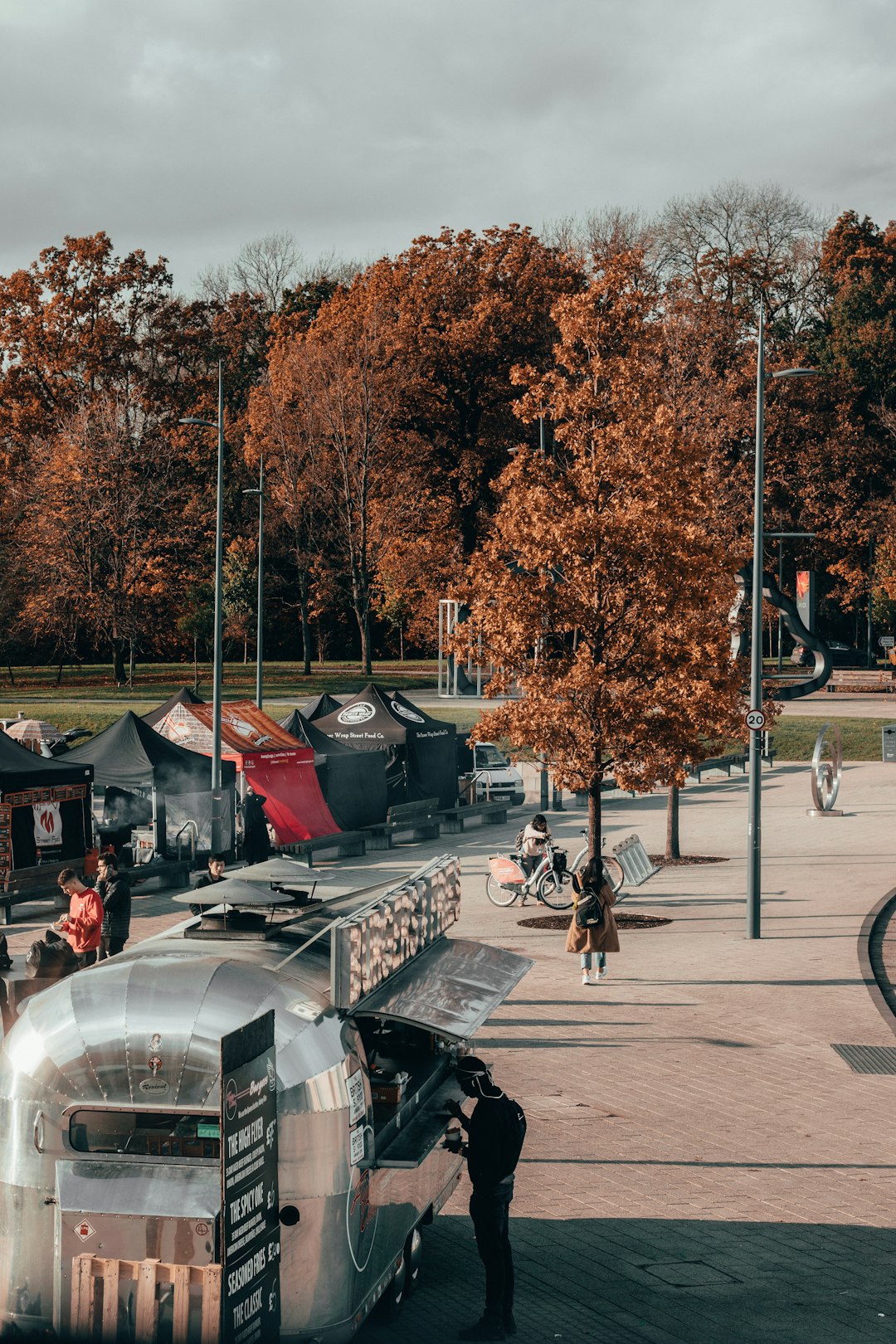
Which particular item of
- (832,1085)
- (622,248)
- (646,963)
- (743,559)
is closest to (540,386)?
(743,559)

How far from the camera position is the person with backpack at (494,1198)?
26.2 feet

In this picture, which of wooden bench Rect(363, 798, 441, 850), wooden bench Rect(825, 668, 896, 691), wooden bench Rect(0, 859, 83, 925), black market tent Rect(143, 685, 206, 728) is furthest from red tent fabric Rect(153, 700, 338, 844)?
wooden bench Rect(825, 668, 896, 691)

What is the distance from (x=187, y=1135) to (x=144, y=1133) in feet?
0.70

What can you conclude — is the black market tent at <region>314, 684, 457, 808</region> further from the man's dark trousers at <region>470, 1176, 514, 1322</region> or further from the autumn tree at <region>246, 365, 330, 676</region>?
the autumn tree at <region>246, 365, 330, 676</region>

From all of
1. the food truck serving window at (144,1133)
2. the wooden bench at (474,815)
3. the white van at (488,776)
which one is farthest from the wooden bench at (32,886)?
the food truck serving window at (144,1133)

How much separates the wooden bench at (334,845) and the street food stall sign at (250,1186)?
63.3 feet

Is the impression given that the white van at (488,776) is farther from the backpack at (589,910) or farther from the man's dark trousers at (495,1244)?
the man's dark trousers at (495,1244)

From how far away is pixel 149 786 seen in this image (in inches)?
1006

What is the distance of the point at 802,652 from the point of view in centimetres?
3856

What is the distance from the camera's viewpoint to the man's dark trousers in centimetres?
800

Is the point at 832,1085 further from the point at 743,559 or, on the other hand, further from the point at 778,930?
the point at 743,559

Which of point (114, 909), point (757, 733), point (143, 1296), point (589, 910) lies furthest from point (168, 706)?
point (143, 1296)

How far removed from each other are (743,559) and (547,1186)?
42.5 feet

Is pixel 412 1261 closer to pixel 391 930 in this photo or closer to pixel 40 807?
pixel 391 930
